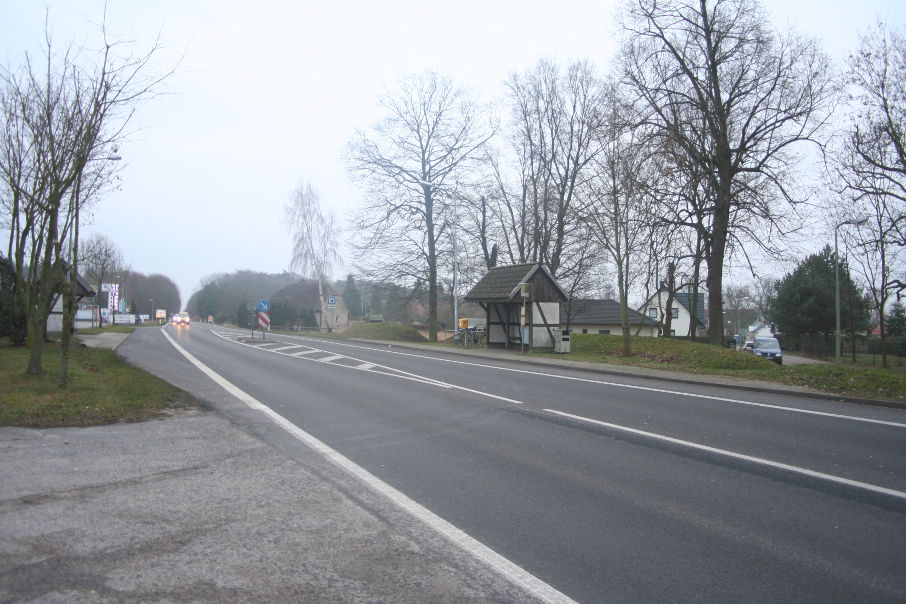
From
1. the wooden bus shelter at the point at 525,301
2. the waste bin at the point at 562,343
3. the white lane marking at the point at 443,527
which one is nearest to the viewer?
the white lane marking at the point at 443,527

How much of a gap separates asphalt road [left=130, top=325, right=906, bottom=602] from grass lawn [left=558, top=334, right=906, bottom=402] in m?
1.68

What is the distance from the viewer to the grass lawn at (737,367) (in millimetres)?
13203

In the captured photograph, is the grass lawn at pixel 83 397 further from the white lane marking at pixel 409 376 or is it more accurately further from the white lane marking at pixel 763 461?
the white lane marking at pixel 763 461


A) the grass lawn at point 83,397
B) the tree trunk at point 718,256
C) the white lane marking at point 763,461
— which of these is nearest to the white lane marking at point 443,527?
the grass lawn at point 83,397

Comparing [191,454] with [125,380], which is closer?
[191,454]

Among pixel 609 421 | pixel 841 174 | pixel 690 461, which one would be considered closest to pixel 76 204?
pixel 609 421

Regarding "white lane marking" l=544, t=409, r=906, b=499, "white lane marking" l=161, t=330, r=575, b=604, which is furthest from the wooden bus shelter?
"white lane marking" l=161, t=330, r=575, b=604

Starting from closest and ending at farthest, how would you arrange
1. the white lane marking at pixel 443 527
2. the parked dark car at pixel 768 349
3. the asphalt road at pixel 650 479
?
the white lane marking at pixel 443 527, the asphalt road at pixel 650 479, the parked dark car at pixel 768 349

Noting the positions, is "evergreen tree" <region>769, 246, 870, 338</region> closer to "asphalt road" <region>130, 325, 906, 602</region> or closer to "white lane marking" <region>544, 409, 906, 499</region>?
"asphalt road" <region>130, 325, 906, 602</region>

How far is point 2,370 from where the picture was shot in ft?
44.2

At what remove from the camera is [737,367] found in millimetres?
18875

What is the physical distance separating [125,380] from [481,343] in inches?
940

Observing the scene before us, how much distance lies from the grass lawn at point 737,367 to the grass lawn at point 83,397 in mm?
13306

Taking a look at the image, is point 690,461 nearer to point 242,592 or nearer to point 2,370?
point 242,592
